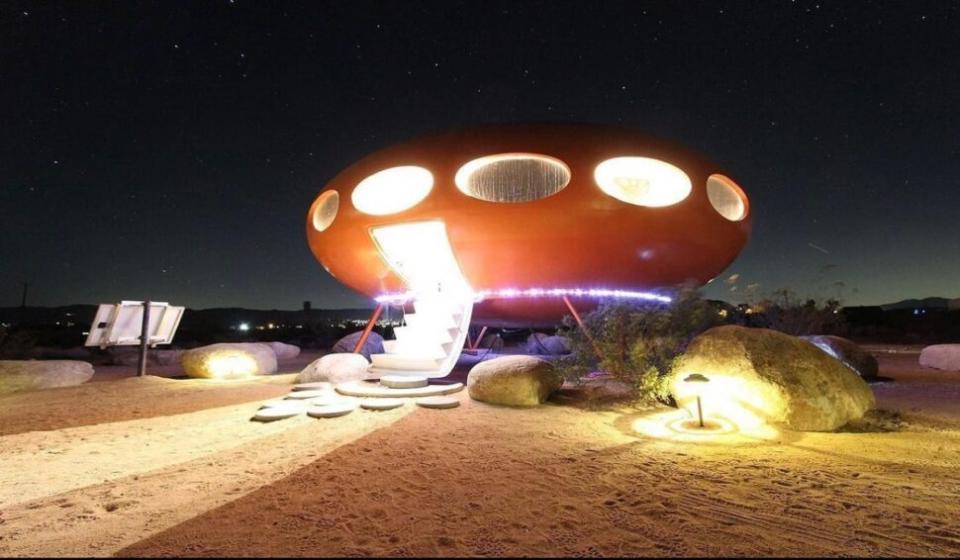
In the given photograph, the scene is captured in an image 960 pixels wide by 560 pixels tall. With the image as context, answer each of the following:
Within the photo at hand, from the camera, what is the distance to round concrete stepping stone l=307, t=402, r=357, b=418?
Result: 5762 millimetres

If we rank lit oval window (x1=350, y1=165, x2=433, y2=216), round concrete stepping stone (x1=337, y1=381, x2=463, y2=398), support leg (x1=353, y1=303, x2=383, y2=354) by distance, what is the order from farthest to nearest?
1. support leg (x1=353, y1=303, x2=383, y2=354)
2. lit oval window (x1=350, y1=165, x2=433, y2=216)
3. round concrete stepping stone (x1=337, y1=381, x2=463, y2=398)

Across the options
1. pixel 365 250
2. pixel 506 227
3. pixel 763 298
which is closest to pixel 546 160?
pixel 506 227

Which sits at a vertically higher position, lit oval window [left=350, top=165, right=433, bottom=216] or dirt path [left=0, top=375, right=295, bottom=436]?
lit oval window [left=350, top=165, right=433, bottom=216]

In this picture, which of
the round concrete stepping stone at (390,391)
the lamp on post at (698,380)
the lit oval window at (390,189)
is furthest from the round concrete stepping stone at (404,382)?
the lamp on post at (698,380)

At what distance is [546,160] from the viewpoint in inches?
344

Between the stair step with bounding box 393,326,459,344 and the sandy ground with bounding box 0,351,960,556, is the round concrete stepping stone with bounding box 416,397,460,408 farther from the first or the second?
the stair step with bounding box 393,326,459,344

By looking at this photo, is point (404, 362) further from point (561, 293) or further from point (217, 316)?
point (217, 316)

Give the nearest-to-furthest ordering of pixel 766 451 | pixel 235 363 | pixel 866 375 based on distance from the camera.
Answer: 1. pixel 766 451
2. pixel 866 375
3. pixel 235 363

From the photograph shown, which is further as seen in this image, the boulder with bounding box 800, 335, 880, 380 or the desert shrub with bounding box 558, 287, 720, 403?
the boulder with bounding box 800, 335, 880, 380

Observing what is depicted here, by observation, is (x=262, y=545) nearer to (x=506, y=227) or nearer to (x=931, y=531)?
(x=931, y=531)

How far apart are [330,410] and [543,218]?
15.9ft

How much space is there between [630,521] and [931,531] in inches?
61.5

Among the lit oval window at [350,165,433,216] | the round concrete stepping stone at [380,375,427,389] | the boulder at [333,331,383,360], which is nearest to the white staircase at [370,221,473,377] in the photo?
the round concrete stepping stone at [380,375,427,389]

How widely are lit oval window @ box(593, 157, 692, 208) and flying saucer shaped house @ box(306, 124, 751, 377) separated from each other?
47mm
